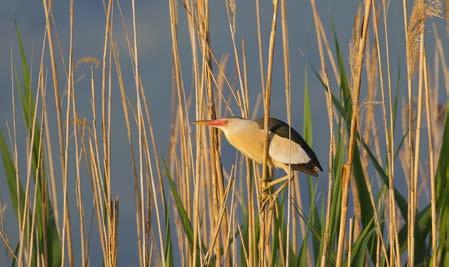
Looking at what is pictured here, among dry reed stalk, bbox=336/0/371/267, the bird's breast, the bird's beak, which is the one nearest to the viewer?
dry reed stalk, bbox=336/0/371/267

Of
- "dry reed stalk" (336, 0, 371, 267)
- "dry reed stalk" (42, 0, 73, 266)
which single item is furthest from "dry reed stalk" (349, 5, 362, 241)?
"dry reed stalk" (42, 0, 73, 266)

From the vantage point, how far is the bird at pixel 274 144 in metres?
2.63

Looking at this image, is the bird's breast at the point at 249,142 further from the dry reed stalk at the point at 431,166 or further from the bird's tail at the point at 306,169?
the dry reed stalk at the point at 431,166

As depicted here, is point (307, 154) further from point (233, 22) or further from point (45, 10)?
point (45, 10)

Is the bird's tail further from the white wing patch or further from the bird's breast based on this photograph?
the bird's breast

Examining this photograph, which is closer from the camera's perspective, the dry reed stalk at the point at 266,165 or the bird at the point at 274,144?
the dry reed stalk at the point at 266,165

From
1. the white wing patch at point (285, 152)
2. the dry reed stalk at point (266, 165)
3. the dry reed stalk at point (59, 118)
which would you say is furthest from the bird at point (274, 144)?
the dry reed stalk at point (59, 118)

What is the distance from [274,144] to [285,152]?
67 millimetres

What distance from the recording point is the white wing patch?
2650 millimetres

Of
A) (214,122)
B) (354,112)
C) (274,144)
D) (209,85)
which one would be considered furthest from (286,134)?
(354,112)

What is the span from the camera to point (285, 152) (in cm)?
266

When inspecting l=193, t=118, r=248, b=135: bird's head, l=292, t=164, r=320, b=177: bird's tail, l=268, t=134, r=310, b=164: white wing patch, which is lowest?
l=292, t=164, r=320, b=177: bird's tail

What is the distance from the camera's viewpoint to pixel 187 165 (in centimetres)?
241

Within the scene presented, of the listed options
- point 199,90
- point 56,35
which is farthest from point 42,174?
point 199,90
